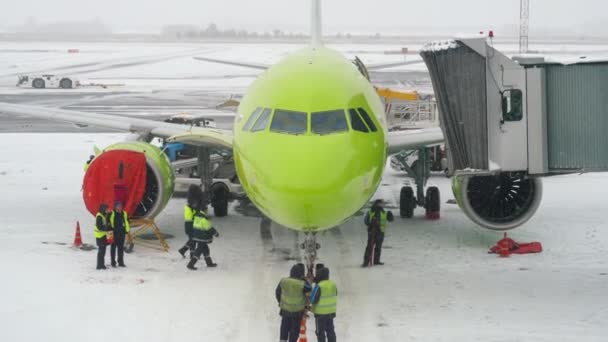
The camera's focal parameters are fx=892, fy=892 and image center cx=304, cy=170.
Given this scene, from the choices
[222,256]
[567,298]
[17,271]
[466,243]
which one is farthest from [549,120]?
[17,271]

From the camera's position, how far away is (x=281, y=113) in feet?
43.2

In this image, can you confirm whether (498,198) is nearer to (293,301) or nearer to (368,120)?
(368,120)

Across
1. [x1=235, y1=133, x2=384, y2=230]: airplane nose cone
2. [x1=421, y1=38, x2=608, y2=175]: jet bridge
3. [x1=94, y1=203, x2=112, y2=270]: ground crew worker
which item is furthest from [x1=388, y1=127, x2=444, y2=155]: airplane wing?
[x1=94, y1=203, x2=112, y2=270]: ground crew worker

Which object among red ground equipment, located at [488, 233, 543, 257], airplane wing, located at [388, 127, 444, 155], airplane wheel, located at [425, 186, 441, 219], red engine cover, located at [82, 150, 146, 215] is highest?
airplane wing, located at [388, 127, 444, 155]

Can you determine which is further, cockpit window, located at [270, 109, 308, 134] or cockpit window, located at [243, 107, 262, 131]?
cockpit window, located at [243, 107, 262, 131]

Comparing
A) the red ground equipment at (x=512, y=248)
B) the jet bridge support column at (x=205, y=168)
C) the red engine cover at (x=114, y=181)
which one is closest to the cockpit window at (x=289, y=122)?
the red engine cover at (x=114, y=181)

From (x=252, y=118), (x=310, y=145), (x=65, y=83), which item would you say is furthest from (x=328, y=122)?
(x=65, y=83)

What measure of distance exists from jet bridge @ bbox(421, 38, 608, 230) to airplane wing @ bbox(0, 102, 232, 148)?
15.8ft

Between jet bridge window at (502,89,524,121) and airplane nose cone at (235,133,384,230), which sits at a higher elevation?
jet bridge window at (502,89,524,121)

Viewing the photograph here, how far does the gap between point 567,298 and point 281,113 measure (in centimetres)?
551

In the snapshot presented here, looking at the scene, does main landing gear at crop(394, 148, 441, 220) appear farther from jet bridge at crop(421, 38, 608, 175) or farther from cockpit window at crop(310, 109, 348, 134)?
cockpit window at crop(310, 109, 348, 134)

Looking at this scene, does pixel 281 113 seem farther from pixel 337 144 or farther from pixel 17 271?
pixel 17 271

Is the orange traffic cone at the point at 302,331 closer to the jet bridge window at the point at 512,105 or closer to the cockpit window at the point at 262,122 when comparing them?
the cockpit window at the point at 262,122

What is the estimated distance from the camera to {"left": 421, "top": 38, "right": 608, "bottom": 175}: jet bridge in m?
14.6
